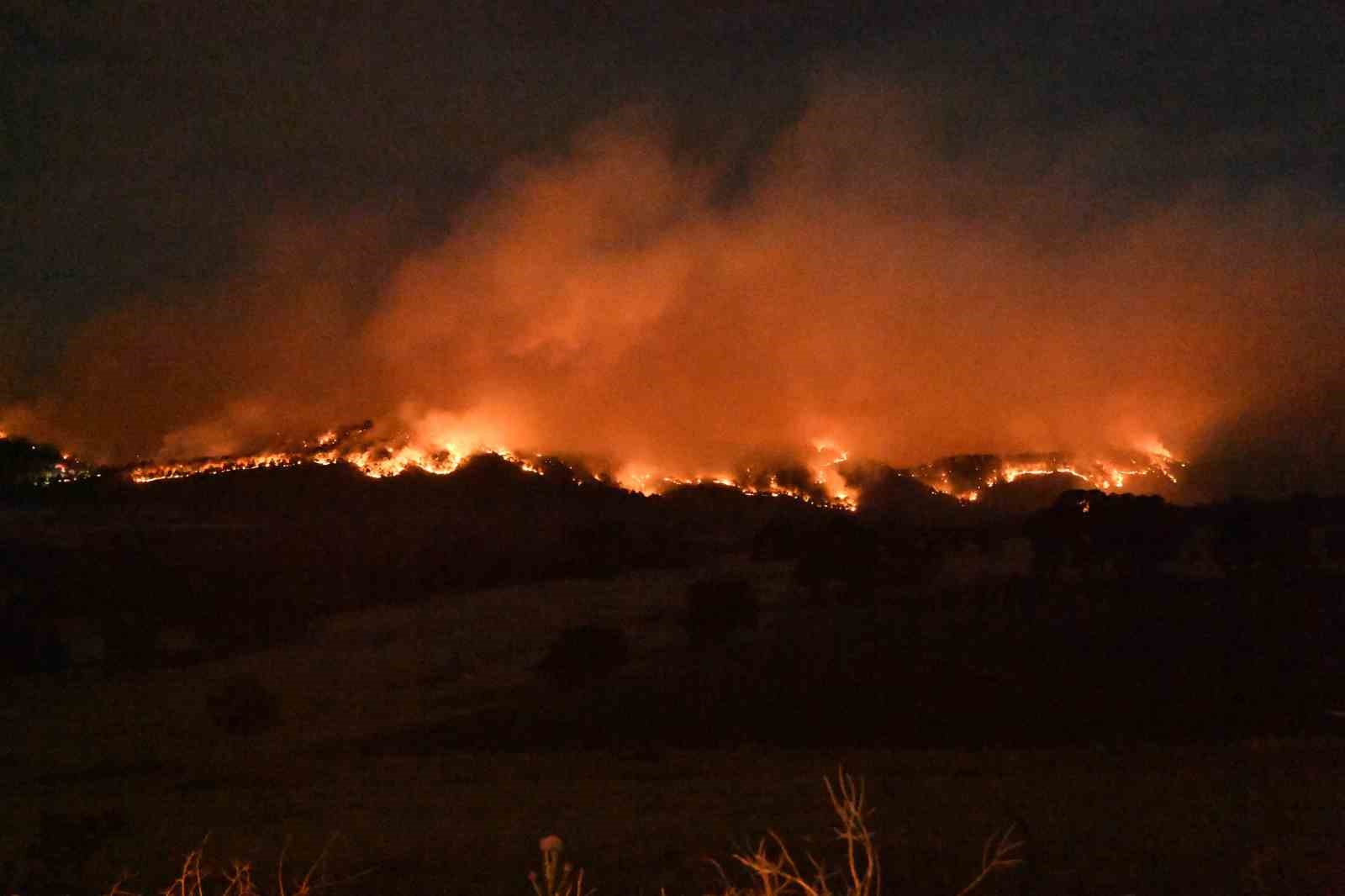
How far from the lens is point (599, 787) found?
23.7m

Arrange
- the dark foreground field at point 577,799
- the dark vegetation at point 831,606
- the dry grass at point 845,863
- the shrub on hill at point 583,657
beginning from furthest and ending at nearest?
the shrub on hill at point 583,657, the dark vegetation at point 831,606, the dark foreground field at point 577,799, the dry grass at point 845,863

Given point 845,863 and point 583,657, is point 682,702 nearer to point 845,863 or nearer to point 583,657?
point 583,657

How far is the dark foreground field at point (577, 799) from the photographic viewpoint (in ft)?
55.3

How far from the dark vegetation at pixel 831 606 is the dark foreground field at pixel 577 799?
1.26 m

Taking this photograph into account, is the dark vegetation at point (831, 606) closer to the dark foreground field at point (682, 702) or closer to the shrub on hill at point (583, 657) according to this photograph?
the shrub on hill at point (583, 657)

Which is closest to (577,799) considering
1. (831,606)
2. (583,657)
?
(583,657)

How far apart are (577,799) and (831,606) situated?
28.6 m

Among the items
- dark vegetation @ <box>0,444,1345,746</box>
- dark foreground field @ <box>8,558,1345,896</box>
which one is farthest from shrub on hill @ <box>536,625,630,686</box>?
dark foreground field @ <box>8,558,1345,896</box>

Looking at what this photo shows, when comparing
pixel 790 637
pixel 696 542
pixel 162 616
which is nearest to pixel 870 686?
pixel 790 637

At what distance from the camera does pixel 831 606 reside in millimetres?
50000

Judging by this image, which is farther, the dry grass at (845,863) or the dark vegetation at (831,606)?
the dark vegetation at (831,606)

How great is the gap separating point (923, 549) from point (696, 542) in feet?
108

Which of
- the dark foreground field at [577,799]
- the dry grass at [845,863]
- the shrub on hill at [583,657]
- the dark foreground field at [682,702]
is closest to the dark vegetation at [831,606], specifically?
the shrub on hill at [583,657]

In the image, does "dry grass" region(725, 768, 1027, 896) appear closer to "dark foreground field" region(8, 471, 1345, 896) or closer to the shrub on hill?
"dark foreground field" region(8, 471, 1345, 896)
